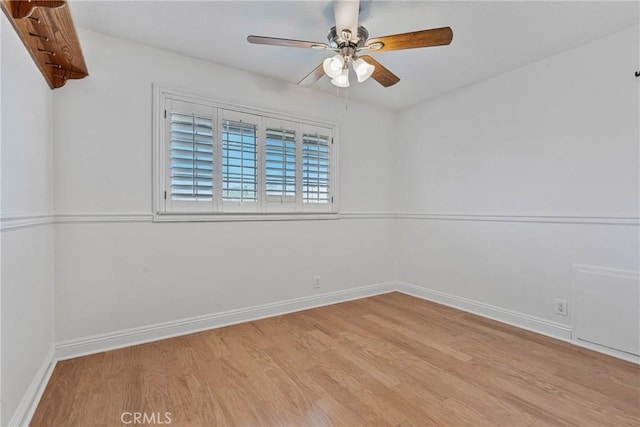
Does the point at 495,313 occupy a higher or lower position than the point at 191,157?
lower

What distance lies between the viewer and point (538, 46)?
2467 mm

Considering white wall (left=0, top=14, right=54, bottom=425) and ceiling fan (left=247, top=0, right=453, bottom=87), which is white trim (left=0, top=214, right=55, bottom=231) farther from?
ceiling fan (left=247, top=0, right=453, bottom=87)

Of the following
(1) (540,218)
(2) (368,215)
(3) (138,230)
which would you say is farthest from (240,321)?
(1) (540,218)

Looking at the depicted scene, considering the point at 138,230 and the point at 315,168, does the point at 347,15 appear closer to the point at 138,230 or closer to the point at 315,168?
the point at 315,168

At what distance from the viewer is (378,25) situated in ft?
7.18

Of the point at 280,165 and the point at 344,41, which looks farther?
the point at 280,165

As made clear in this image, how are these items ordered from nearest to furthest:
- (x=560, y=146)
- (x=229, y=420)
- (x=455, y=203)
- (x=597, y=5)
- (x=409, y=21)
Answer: (x=229, y=420), (x=597, y=5), (x=409, y=21), (x=560, y=146), (x=455, y=203)

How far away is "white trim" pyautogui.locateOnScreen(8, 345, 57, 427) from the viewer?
149 centimetres

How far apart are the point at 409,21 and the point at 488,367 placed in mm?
2469

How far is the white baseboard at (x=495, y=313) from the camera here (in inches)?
102

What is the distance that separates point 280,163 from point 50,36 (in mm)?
1886

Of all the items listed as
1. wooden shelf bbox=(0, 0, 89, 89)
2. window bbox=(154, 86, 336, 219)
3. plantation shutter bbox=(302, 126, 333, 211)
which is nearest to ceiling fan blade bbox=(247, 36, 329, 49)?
wooden shelf bbox=(0, 0, 89, 89)

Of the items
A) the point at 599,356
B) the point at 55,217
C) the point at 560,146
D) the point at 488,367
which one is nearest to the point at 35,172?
the point at 55,217

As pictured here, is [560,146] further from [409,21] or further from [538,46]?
[409,21]
